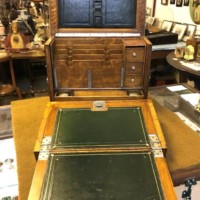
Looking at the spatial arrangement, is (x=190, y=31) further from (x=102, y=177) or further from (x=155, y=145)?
(x=102, y=177)

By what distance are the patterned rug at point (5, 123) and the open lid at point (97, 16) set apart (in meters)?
0.67

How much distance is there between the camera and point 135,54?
1487mm

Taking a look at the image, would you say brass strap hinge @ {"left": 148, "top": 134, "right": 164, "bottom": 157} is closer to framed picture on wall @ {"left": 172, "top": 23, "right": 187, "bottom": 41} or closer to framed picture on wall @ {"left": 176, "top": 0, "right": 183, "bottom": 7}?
framed picture on wall @ {"left": 172, "top": 23, "right": 187, "bottom": 41}

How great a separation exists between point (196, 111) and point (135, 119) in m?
0.68

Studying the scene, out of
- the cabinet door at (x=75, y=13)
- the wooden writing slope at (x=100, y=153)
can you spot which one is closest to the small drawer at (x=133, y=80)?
the wooden writing slope at (x=100, y=153)

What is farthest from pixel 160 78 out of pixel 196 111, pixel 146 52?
pixel 146 52

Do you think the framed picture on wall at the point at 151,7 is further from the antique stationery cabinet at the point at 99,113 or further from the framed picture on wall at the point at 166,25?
the antique stationery cabinet at the point at 99,113

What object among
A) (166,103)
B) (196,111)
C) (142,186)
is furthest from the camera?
(166,103)

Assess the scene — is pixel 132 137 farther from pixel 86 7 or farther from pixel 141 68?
pixel 86 7

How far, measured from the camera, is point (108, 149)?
1001mm

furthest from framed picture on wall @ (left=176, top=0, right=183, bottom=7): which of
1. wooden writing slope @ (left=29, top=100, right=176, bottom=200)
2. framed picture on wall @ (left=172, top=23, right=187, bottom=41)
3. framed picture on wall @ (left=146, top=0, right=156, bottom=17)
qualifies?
wooden writing slope @ (left=29, top=100, right=176, bottom=200)

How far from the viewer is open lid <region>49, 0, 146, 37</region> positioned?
151 centimetres

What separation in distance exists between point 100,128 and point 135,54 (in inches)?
21.8

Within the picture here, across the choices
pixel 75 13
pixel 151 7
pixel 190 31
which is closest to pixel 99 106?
pixel 75 13
